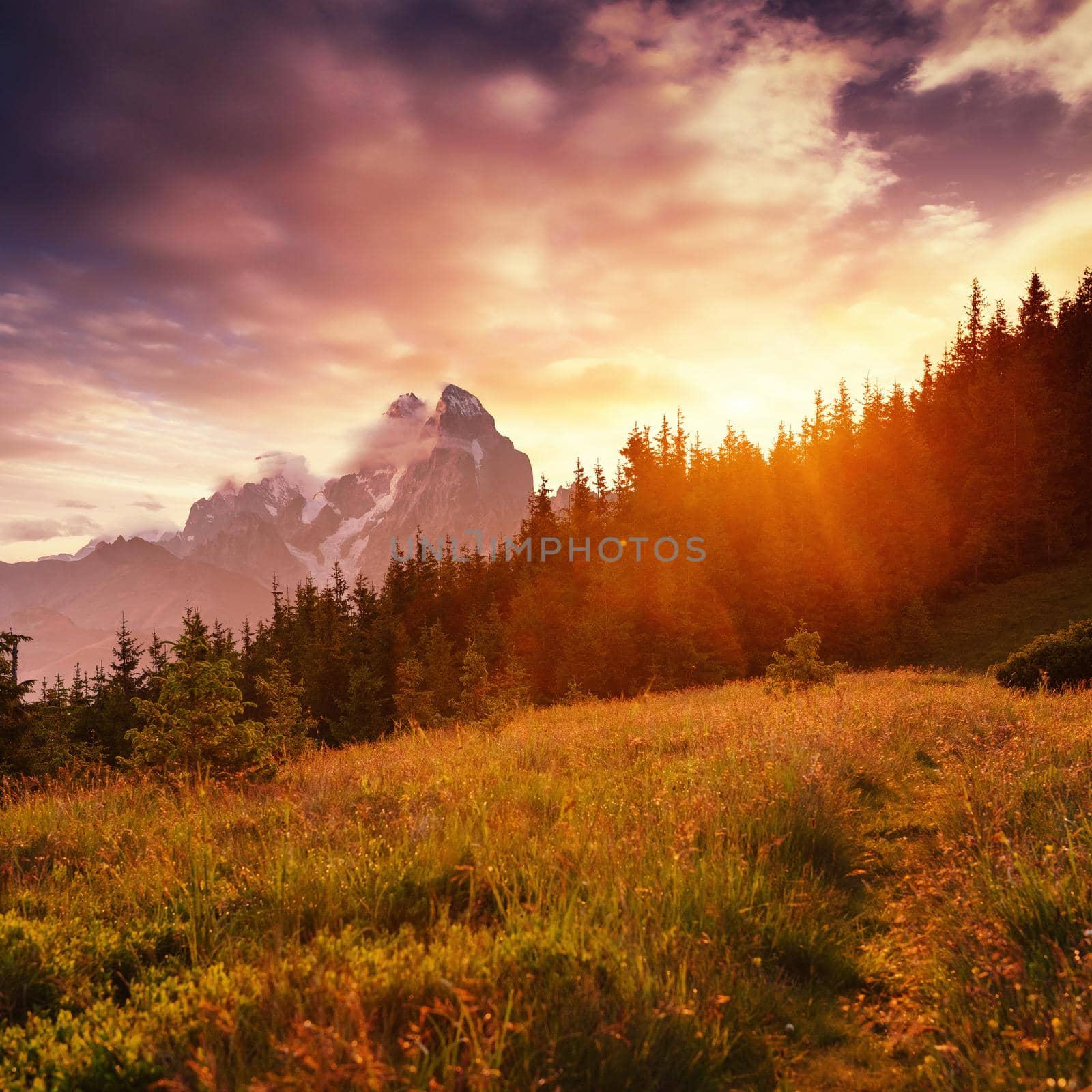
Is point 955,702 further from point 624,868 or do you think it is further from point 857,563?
point 857,563

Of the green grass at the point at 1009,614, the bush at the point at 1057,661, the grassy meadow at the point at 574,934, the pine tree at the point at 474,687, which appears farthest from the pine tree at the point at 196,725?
the green grass at the point at 1009,614

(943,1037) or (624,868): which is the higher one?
(624,868)

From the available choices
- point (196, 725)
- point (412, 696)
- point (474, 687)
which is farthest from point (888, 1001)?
point (412, 696)

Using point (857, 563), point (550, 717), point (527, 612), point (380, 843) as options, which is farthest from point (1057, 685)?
point (527, 612)

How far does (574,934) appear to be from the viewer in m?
3.04

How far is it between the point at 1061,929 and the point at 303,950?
3763mm

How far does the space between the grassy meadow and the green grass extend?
32.6 m

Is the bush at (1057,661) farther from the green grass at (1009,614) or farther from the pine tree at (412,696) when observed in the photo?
the pine tree at (412,696)

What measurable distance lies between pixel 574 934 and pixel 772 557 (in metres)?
41.7

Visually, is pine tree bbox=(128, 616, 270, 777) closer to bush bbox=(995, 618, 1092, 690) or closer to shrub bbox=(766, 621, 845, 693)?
shrub bbox=(766, 621, 845, 693)

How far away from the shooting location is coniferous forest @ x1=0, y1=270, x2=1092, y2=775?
128 ft

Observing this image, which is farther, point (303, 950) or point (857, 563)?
point (857, 563)

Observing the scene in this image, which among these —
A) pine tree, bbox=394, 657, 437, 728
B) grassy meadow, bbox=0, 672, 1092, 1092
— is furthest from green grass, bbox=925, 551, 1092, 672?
grassy meadow, bbox=0, 672, 1092, 1092

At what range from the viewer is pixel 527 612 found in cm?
4453
